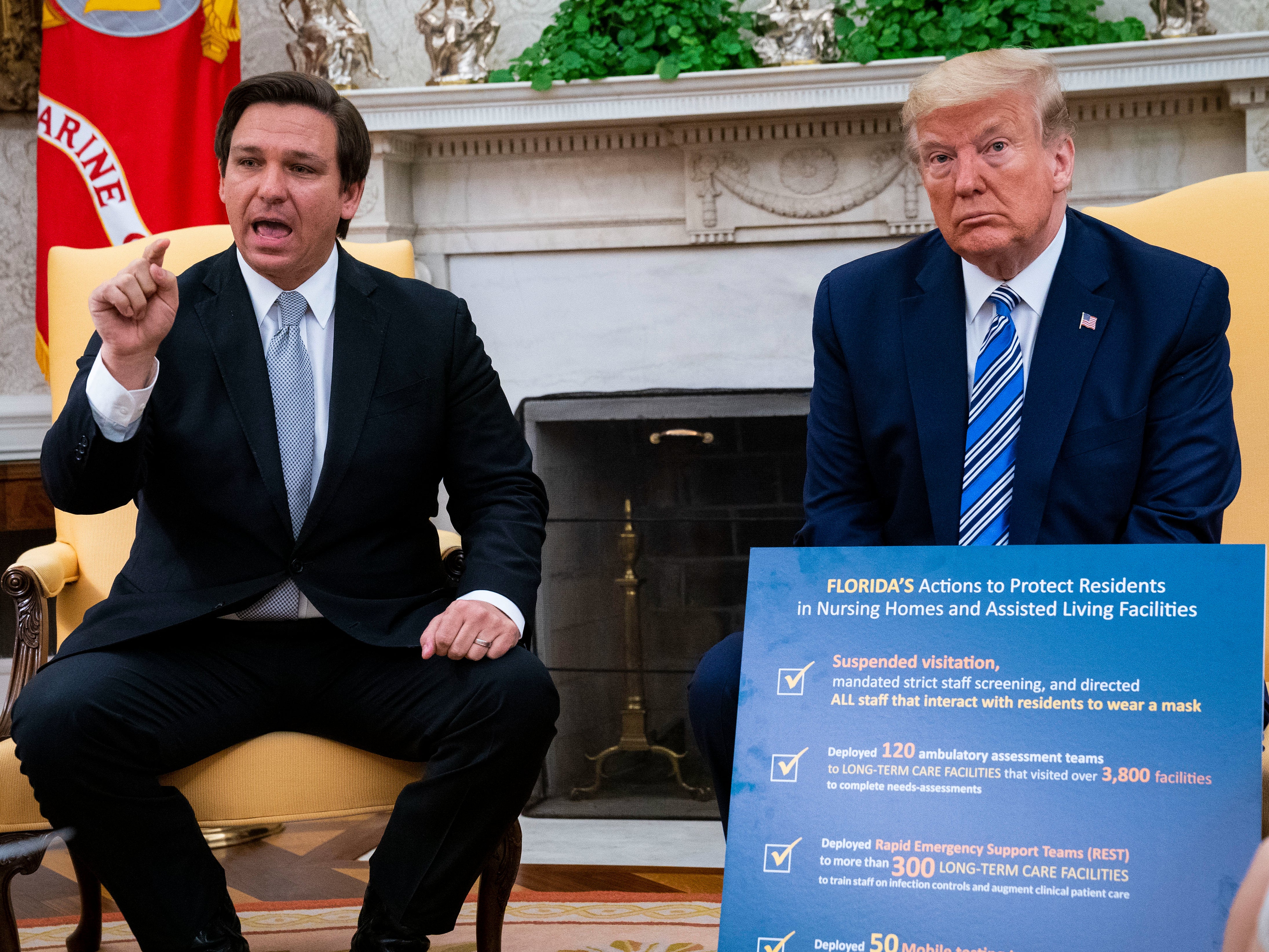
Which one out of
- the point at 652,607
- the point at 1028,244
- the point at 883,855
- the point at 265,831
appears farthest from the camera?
the point at 652,607

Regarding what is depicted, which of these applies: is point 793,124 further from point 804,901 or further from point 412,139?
point 804,901

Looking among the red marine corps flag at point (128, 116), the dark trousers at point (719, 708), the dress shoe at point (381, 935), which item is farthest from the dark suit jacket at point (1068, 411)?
the red marine corps flag at point (128, 116)

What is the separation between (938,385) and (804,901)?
69cm

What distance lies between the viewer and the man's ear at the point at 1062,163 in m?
1.53

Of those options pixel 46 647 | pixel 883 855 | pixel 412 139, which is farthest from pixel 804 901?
pixel 412 139

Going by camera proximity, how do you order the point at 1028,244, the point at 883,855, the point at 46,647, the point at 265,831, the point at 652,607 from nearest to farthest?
the point at 883,855 < the point at 1028,244 < the point at 46,647 < the point at 265,831 < the point at 652,607

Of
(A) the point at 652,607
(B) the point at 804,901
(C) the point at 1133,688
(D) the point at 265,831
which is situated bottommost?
(D) the point at 265,831

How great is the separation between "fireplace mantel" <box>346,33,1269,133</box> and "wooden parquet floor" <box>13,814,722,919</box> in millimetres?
1709

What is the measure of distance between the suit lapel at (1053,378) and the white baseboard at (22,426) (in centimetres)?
288

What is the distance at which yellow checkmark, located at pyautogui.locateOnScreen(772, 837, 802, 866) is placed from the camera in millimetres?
1175

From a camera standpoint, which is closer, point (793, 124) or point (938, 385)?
point (938, 385)

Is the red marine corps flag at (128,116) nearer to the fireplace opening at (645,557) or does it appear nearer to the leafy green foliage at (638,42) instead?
the leafy green foliage at (638,42)

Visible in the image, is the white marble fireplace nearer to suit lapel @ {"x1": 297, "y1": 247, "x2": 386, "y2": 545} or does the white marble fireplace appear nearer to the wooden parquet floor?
the wooden parquet floor

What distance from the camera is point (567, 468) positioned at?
3.04 metres
